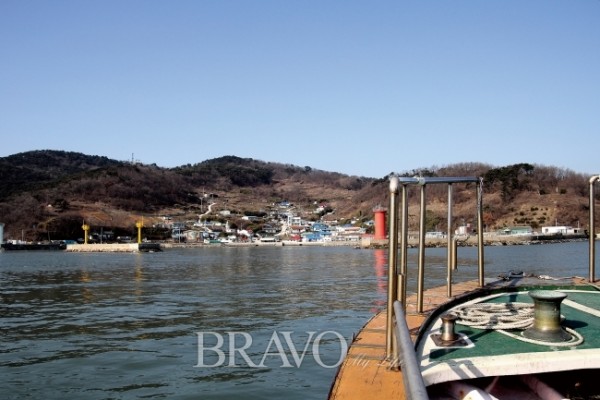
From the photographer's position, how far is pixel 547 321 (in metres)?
3.91

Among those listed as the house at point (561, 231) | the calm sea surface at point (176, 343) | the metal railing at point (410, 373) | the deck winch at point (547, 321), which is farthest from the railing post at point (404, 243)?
the house at point (561, 231)

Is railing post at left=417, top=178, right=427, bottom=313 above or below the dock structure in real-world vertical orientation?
above

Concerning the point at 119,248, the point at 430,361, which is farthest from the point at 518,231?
the point at 430,361

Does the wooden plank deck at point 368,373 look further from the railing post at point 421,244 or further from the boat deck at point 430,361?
the railing post at point 421,244

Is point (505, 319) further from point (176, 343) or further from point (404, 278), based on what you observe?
point (176, 343)

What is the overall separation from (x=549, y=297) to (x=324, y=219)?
6994 inches

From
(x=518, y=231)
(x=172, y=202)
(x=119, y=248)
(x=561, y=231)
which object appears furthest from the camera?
(x=172, y=202)

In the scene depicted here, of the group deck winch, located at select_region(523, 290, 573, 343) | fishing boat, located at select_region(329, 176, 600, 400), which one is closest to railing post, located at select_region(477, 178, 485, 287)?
fishing boat, located at select_region(329, 176, 600, 400)

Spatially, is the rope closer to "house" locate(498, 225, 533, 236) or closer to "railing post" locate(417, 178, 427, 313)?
"railing post" locate(417, 178, 427, 313)

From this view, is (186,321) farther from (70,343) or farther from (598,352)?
(598,352)

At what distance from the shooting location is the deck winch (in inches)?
151

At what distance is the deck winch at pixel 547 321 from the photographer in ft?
12.6

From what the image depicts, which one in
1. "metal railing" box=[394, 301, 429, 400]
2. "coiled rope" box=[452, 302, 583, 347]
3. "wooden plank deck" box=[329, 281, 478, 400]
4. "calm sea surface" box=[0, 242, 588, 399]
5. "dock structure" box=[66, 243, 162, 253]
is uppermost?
"metal railing" box=[394, 301, 429, 400]

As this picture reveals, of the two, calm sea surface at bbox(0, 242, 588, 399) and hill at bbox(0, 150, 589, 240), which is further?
hill at bbox(0, 150, 589, 240)
